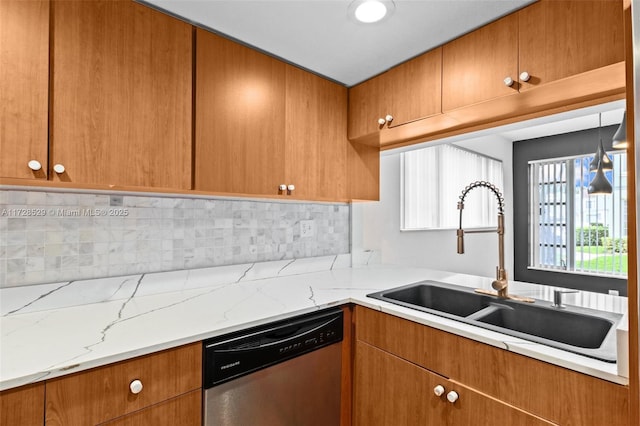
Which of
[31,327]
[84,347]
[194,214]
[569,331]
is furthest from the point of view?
[194,214]

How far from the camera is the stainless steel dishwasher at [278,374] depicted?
1100 mm

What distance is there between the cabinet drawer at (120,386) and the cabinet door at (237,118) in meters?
0.72

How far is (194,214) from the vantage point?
67.0 inches

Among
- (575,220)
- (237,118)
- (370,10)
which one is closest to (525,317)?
(370,10)

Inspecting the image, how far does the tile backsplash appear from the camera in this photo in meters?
1.26

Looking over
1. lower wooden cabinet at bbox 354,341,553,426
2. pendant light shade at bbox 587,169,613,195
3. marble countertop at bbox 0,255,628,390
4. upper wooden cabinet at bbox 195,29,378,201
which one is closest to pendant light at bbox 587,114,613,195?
pendant light shade at bbox 587,169,613,195

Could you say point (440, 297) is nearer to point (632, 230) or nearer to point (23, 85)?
point (632, 230)

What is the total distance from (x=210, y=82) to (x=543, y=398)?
171 cm

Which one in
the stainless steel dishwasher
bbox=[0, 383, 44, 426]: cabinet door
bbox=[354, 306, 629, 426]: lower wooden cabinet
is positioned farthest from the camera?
the stainless steel dishwasher

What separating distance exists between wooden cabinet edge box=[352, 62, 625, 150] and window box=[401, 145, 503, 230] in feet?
2.41

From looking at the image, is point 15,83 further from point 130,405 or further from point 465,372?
point 465,372

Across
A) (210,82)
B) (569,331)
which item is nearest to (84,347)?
(210,82)

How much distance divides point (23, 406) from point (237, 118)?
1248mm

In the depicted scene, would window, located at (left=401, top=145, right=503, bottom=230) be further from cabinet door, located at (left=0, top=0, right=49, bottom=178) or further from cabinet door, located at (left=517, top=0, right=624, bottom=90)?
cabinet door, located at (left=0, top=0, right=49, bottom=178)
